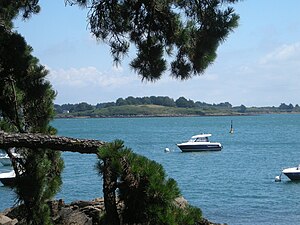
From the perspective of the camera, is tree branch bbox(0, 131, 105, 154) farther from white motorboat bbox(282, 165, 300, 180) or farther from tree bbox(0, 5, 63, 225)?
white motorboat bbox(282, 165, 300, 180)

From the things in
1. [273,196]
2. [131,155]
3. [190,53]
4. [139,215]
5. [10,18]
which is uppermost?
[10,18]

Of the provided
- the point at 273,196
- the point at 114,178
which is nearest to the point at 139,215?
Result: the point at 114,178

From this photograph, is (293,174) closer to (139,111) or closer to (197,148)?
(197,148)

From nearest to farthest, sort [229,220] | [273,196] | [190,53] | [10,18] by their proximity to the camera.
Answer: [190,53], [10,18], [229,220], [273,196]

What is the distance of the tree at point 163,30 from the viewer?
6.72m

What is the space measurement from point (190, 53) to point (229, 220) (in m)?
16.2

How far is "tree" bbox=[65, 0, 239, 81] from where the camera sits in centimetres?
672

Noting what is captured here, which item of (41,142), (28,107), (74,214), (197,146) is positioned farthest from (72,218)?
(197,146)

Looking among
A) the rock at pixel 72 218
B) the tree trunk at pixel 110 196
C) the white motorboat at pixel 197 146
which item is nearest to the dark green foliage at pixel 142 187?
the tree trunk at pixel 110 196

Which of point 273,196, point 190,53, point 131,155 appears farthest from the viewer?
point 273,196

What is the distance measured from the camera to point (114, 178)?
444 centimetres

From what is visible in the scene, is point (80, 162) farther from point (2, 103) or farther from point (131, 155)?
point (131, 155)

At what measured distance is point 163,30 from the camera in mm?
6969


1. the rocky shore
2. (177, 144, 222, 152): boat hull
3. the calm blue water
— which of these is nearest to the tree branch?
the rocky shore
